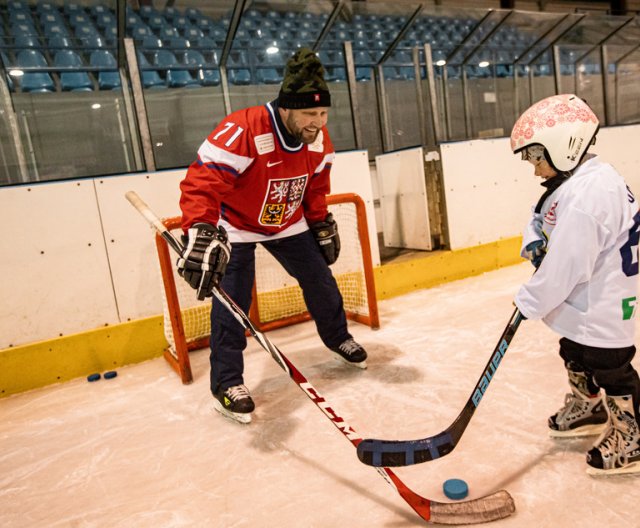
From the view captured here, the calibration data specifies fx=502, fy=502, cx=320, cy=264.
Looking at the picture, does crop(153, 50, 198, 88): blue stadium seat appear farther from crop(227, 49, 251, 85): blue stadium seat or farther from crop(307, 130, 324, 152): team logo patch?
crop(307, 130, 324, 152): team logo patch

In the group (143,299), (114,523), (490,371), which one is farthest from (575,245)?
(143,299)

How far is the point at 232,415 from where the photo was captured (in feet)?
6.14

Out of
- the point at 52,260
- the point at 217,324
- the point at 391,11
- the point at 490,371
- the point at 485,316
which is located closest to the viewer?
the point at 490,371

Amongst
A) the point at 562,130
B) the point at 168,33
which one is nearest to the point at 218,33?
the point at 168,33

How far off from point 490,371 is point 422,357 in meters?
1.00

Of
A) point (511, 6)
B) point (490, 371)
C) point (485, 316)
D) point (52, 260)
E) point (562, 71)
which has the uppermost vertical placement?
point (511, 6)

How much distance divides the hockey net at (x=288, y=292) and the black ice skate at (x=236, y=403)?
646 mm

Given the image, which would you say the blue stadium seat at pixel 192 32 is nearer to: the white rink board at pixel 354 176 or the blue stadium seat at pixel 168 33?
the blue stadium seat at pixel 168 33

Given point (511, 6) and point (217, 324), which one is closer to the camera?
point (217, 324)

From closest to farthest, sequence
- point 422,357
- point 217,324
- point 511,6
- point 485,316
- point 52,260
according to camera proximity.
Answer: point 217,324 < point 422,357 < point 52,260 < point 485,316 < point 511,6

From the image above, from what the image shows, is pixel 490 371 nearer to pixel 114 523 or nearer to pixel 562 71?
pixel 114 523

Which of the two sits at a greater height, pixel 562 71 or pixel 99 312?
pixel 562 71

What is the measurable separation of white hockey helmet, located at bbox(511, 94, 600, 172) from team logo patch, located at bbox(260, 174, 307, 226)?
92 centimetres

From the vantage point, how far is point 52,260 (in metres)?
2.58
